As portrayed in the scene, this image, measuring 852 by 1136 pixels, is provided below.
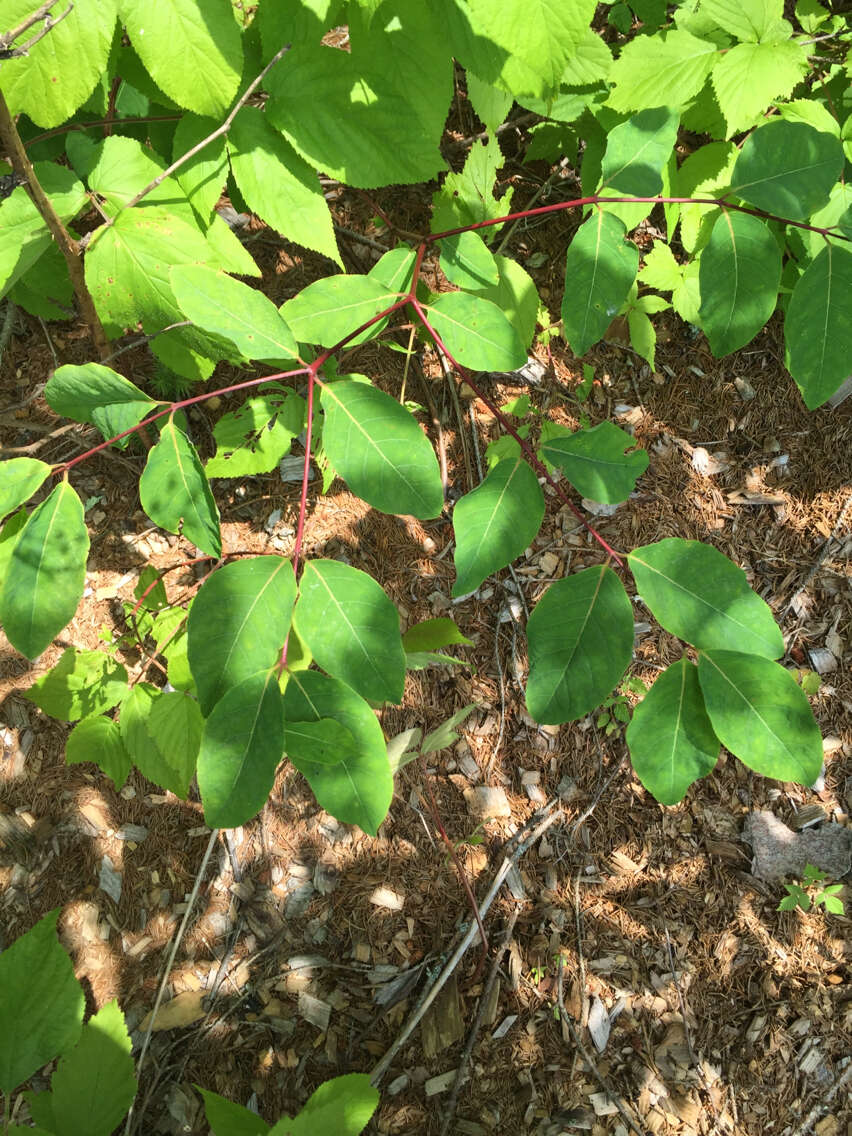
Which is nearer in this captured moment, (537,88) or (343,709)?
(343,709)

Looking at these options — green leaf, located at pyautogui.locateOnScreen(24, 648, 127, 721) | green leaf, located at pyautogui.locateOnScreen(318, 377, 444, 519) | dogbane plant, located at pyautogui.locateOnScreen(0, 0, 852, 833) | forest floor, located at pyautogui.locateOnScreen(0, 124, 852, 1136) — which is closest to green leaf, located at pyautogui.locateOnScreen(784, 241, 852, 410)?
dogbane plant, located at pyautogui.locateOnScreen(0, 0, 852, 833)

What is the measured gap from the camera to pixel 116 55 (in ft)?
5.20

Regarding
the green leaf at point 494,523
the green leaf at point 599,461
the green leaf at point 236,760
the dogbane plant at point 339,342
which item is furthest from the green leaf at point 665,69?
the green leaf at point 236,760

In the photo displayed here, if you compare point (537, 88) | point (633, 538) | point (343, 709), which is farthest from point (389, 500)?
point (633, 538)

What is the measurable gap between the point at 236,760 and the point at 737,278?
3.75 feet

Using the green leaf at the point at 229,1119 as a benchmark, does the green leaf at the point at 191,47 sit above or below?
above

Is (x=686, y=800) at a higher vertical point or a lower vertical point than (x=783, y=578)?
lower

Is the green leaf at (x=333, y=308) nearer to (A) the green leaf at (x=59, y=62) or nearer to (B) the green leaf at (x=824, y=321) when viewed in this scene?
(A) the green leaf at (x=59, y=62)

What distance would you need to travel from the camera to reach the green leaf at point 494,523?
1.22 meters

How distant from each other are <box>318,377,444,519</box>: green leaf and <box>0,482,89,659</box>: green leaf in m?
0.43

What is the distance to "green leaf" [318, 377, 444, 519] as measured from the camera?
3.88 feet

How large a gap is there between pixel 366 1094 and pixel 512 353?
130cm

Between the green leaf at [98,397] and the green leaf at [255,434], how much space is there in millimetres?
576

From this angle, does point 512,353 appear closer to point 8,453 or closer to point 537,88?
point 537,88
